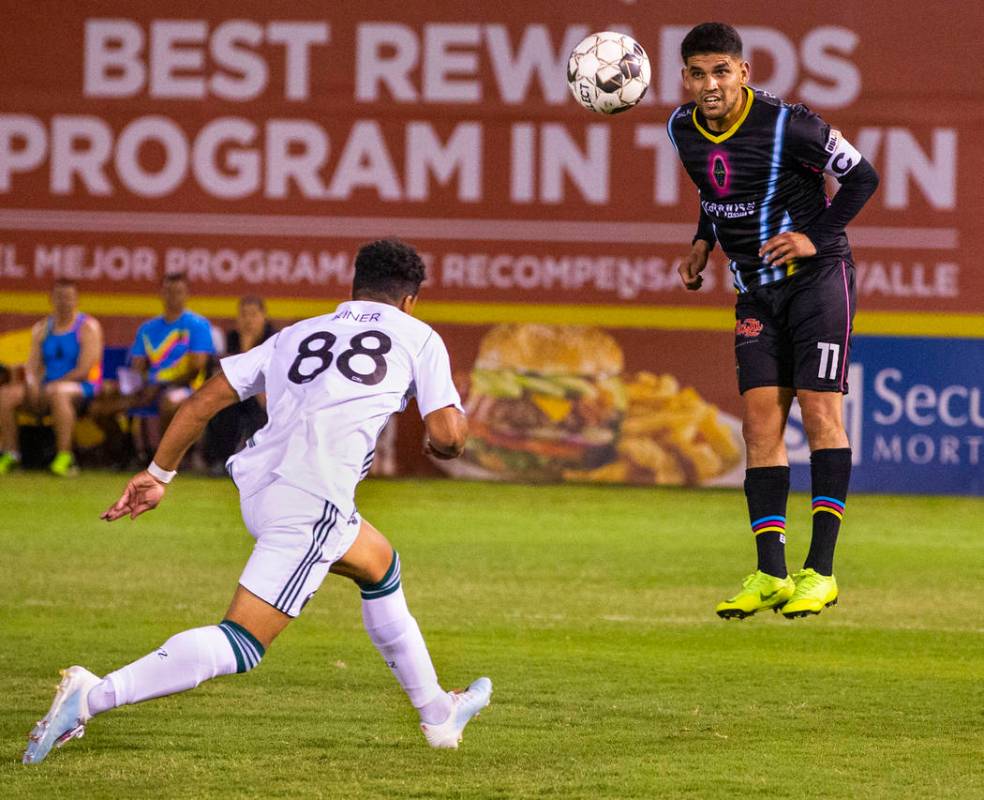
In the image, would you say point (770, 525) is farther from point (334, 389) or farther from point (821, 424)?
point (334, 389)

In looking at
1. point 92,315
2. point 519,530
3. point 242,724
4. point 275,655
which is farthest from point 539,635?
point 92,315

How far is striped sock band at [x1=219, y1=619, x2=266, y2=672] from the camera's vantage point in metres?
5.18

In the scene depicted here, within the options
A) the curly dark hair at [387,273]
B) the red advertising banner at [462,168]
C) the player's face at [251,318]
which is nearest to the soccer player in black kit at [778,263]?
the curly dark hair at [387,273]

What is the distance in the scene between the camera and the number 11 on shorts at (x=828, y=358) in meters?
6.92

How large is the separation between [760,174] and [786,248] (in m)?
0.35

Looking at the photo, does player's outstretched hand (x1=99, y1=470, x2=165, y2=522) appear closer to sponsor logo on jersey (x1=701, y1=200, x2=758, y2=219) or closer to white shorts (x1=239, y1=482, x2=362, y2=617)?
white shorts (x1=239, y1=482, x2=362, y2=617)

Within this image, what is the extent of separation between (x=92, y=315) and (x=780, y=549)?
35.1 ft

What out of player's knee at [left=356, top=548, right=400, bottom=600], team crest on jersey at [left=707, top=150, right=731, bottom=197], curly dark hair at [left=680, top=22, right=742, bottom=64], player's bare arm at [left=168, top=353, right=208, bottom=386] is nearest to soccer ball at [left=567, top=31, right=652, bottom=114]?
team crest on jersey at [left=707, top=150, right=731, bottom=197]

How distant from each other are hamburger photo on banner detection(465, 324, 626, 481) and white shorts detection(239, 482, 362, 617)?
34.3 ft

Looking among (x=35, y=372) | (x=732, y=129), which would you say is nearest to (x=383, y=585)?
(x=732, y=129)

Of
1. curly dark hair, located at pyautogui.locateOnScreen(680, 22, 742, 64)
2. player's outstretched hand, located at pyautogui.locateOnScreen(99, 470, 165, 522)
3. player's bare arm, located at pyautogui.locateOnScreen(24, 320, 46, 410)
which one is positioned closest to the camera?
player's outstretched hand, located at pyautogui.locateOnScreen(99, 470, 165, 522)

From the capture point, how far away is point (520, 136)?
16000 millimetres

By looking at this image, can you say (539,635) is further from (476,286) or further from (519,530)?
(476,286)

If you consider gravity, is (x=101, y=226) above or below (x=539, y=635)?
above
